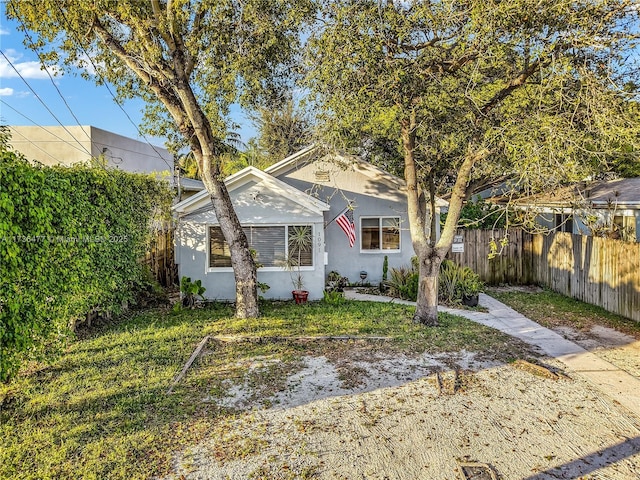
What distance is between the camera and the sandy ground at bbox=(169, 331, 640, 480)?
436 centimetres

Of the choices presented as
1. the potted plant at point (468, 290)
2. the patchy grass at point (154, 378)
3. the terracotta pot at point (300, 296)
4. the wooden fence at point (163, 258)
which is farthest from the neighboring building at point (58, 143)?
the potted plant at point (468, 290)

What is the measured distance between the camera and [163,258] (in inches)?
560

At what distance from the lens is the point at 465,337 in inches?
353

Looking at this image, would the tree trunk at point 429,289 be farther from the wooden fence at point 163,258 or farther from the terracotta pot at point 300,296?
the wooden fence at point 163,258

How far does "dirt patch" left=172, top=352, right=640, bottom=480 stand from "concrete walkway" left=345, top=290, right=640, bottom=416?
0.35 meters

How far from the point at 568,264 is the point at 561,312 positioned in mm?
2614

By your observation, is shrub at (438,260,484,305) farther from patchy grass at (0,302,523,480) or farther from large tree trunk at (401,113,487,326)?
large tree trunk at (401,113,487,326)

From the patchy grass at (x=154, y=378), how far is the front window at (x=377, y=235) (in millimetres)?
4015

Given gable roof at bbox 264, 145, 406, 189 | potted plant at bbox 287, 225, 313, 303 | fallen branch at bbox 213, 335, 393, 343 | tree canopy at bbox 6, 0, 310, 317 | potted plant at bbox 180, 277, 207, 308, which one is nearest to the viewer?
fallen branch at bbox 213, 335, 393, 343

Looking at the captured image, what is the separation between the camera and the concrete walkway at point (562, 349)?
6.35 m

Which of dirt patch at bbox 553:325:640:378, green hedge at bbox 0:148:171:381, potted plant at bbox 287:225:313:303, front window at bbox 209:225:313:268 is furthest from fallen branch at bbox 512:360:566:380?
green hedge at bbox 0:148:171:381

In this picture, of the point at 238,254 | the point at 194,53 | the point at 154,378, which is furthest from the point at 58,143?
the point at 154,378

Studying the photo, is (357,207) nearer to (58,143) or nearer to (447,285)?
(447,285)

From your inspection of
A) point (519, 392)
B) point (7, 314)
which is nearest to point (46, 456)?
point (7, 314)
